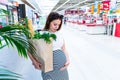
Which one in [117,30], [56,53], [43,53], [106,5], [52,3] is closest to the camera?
[43,53]

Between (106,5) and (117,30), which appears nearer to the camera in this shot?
(117,30)

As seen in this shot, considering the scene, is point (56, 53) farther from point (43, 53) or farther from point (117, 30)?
point (117, 30)

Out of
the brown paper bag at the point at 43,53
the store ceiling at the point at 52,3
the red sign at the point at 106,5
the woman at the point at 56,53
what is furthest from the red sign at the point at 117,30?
the brown paper bag at the point at 43,53

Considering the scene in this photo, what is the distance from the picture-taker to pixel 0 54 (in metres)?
1.84

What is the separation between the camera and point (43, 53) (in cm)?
144

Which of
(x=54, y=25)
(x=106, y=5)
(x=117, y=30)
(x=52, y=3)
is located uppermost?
(x=52, y=3)

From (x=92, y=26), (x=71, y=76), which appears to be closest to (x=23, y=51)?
(x=71, y=76)

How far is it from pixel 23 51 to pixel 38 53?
633mm

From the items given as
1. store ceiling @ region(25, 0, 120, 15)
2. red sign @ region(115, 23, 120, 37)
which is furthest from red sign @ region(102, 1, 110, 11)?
store ceiling @ region(25, 0, 120, 15)

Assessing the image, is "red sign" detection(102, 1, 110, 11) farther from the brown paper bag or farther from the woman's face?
the brown paper bag

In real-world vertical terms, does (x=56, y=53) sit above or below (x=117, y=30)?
above

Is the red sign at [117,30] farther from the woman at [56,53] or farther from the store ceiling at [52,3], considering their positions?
the woman at [56,53]

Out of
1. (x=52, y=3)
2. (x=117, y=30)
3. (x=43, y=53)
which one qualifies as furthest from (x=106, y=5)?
(x=43, y=53)

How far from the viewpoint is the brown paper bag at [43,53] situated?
55.6 inches
